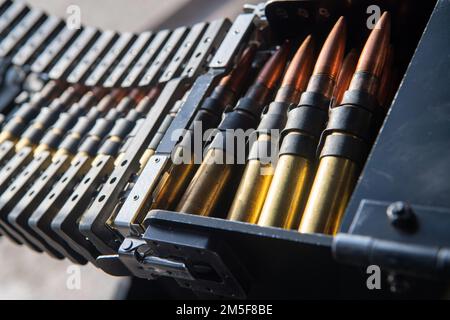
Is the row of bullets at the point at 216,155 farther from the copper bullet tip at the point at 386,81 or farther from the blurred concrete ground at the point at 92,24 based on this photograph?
the blurred concrete ground at the point at 92,24

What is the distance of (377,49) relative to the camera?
1.12 meters

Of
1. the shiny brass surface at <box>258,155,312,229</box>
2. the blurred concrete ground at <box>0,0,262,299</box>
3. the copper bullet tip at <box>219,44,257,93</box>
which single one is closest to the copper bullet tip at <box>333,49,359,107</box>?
the shiny brass surface at <box>258,155,312,229</box>

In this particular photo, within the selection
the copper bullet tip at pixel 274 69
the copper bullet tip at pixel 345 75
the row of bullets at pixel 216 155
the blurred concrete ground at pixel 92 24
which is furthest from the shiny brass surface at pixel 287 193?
the blurred concrete ground at pixel 92 24

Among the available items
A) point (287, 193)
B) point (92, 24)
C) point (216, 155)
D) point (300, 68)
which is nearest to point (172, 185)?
point (216, 155)

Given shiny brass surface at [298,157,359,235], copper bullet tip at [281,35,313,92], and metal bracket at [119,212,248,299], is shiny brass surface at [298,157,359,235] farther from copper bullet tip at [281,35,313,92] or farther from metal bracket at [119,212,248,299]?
copper bullet tip at [281,35,313,92]

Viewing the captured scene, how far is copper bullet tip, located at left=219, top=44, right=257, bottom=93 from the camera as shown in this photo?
1.32 meters

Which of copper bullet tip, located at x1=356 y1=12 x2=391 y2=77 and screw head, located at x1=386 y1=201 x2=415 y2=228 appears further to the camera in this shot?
copper bullet tip, located at x1=356 y1=12 x2=391 y2=77

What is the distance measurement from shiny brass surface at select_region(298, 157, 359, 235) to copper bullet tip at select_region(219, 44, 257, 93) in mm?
403

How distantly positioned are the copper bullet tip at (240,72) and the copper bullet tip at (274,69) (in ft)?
0.18

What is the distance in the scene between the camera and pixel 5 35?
6.35ft

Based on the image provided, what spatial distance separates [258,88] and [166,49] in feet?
1.53

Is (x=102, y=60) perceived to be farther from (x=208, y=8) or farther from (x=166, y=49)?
(x=208, y=8)

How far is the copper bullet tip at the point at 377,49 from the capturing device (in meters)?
1.09
